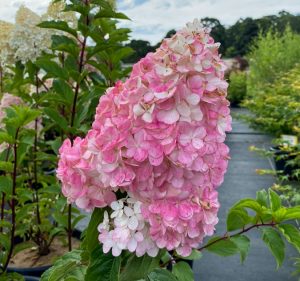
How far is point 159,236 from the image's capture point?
737 mm

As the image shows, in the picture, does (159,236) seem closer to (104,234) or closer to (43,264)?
(104,234)

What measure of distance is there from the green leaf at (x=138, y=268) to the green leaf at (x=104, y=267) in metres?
0.04

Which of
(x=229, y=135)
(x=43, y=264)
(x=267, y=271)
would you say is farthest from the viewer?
(x=229, y=135)

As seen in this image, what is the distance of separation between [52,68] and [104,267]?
32.4 inches

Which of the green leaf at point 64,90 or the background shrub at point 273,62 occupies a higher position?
the green leaf at point 64,90

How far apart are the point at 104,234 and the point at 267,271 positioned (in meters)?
1.83

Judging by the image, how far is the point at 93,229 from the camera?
0.83 metres

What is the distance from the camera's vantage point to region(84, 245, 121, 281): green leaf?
78cm

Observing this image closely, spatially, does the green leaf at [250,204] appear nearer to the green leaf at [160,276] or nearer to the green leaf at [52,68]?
the green leaf at [160,276]

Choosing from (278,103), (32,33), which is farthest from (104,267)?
(278,103)

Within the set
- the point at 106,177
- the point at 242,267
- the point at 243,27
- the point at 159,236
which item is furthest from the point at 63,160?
the point at 243,27

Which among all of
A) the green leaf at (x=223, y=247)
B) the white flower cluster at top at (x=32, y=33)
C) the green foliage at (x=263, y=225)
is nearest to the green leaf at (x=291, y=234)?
the green foliage at (x=263, y=225)

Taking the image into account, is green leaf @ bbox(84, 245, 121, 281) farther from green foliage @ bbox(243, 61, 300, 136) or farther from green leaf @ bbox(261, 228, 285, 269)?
green foliage @ bbox(243, 61, 300, 136)

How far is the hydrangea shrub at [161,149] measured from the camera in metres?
0.70
